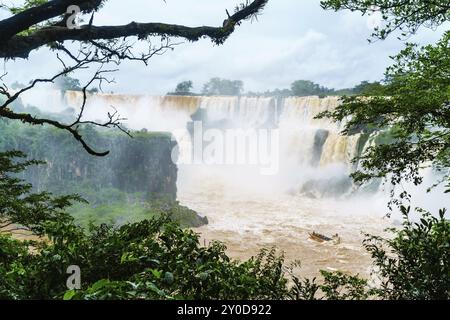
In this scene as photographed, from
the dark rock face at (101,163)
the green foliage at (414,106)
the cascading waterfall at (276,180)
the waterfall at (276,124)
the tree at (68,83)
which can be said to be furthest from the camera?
the tree at (68,83)

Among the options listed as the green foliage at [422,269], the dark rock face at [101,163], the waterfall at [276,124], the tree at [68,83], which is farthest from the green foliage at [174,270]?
the tree at [68,83]

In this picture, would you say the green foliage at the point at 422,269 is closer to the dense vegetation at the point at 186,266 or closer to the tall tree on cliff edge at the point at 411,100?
the dense vegetation at the point at 186,266

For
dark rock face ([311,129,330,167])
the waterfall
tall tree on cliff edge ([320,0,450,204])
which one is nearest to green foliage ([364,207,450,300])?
tall tree on cliff edge ([320,0,450,204])

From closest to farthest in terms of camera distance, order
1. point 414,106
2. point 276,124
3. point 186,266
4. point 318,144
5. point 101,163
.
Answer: point 186,266
point 414,106
point 101,163
point 318,144
point 276,124

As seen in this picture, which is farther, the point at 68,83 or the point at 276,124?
the point at 68,83

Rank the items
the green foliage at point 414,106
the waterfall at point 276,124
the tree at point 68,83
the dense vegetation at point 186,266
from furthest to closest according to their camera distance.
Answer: the tree at point 68,83 → the waterfall at point 276,124 → the green foliage at point 414,106 → the dense vegetation at point 186,266

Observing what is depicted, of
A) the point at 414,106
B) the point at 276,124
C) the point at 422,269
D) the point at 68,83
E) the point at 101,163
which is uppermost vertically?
the point at 68,83

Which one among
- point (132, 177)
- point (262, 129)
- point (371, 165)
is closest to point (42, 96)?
point (132, 177)

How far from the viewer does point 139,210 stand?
38844mm

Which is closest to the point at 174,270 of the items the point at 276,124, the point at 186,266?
the point at 186,266

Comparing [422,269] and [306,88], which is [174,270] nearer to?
[422,269]

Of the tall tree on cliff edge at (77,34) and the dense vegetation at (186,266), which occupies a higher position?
the tall tree on cliff edge at (77,34)

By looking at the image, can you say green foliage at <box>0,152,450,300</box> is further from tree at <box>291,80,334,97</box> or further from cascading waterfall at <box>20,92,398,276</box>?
tree at <box>291,80,334,97</box>

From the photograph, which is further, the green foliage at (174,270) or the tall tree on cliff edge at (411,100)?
the tall tree on cliff edge at (411,100)
